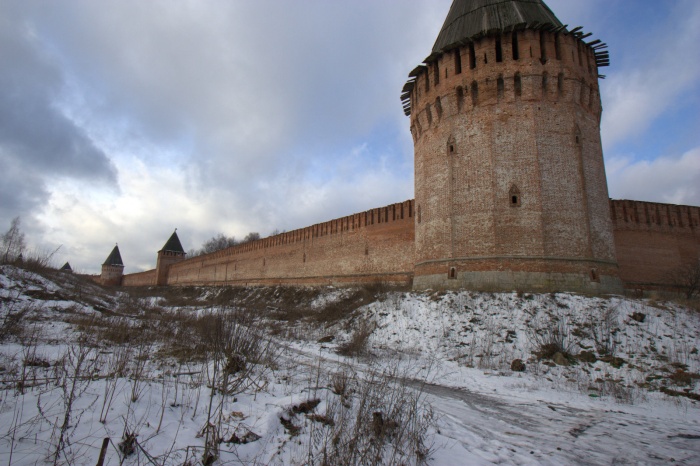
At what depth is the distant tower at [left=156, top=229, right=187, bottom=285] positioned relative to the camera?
47875mm

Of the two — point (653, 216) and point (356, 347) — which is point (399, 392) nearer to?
point (356, 347)

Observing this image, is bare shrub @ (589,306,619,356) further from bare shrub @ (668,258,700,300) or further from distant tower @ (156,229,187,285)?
distant tower @ (156,229,187,285)

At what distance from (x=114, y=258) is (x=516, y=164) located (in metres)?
61.8

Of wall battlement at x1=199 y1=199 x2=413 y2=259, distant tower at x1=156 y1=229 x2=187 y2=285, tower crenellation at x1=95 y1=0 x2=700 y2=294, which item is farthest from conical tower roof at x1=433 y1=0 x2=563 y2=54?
distant tower at x1=156 y1=229 x2=187 y2=285

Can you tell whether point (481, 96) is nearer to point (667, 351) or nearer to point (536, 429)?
point (667, 351)

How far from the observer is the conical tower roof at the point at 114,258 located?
57.7 meters

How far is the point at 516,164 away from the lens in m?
12.0

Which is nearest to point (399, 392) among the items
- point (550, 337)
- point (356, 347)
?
point (356, 347)

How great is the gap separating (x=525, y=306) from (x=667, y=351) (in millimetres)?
3044

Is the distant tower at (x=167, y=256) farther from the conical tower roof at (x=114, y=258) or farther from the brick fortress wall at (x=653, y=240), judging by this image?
the brick fortress wall at (x=653, y=240)

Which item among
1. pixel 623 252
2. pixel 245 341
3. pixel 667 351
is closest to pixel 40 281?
pixel 245 341

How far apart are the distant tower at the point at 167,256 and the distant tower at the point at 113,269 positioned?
522 inches

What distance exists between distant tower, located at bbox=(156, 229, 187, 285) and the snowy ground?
39.6 m

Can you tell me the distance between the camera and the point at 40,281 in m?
12.3
